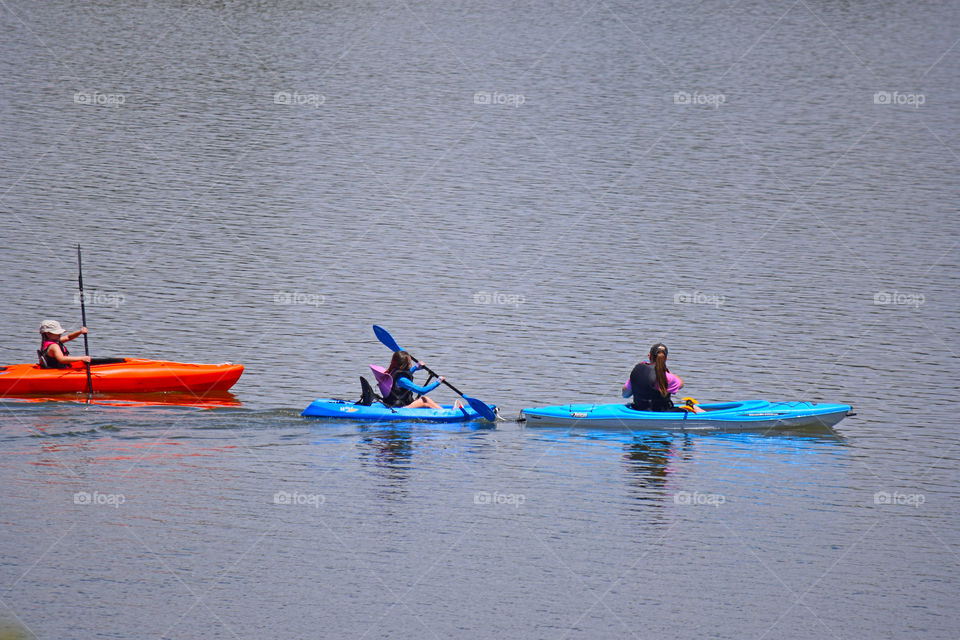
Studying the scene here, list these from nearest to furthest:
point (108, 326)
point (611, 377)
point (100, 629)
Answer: point (100, 629) → point (611, 377) → point (108, 326)

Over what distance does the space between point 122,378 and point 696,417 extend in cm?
852

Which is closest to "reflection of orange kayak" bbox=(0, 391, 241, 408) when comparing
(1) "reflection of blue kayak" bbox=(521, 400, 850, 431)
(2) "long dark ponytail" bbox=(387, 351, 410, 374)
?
(2) "long dark ponytail" bbox=(387, 351, 410, 374)

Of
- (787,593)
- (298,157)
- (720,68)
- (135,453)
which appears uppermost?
(720,68)

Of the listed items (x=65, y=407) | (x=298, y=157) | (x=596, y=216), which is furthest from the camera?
(x=298, y=157)

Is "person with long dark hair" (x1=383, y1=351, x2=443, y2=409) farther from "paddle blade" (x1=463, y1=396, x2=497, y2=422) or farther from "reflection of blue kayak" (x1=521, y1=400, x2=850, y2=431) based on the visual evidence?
"reflection of blue kayak" (x1=521, y1=400, x2=850, y2=431)

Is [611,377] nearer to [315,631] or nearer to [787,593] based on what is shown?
[787,593]

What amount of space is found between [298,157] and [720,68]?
55.9ft

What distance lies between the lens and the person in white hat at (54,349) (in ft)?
58.1

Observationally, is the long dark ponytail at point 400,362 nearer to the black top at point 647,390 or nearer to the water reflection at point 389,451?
the water reflection at point 389,451

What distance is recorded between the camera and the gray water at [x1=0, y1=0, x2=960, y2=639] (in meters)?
12.3

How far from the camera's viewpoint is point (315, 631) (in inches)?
433

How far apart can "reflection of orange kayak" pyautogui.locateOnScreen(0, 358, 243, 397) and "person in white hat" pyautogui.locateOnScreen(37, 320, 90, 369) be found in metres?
0.12

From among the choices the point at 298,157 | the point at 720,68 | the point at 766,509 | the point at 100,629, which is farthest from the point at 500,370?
the point at 720,68

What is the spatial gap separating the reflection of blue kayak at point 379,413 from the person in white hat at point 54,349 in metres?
3.62
